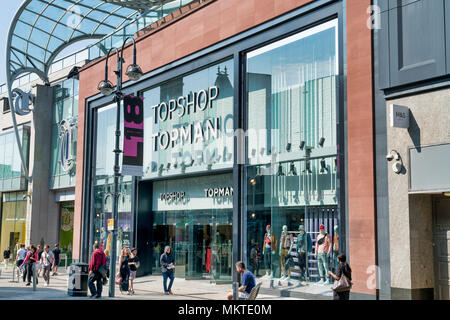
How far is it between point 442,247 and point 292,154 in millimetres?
5770

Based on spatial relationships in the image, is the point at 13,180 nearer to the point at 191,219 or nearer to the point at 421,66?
the point at 191,219

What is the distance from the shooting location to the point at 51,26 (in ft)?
126

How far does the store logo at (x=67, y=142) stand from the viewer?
33.9 meters

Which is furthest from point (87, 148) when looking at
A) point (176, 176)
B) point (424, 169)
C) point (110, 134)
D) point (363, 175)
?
point (424, 169)

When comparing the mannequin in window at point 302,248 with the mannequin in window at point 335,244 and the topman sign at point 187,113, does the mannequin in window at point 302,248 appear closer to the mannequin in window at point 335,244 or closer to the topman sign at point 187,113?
the mannequin in window at point 335,244

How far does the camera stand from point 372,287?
44.6ft

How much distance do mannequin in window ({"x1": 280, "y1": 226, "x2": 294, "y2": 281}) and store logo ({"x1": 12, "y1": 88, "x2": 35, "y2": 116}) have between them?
26.2m

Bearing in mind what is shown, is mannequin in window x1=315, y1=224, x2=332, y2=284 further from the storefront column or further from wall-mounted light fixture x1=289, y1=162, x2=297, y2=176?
the storefront column

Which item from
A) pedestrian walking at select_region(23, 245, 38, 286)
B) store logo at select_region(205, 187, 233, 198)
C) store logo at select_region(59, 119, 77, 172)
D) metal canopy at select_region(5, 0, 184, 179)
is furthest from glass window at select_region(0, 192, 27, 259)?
store logo at select_region(205, 187, 233, 198)

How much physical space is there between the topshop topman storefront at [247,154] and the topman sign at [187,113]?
46 millimetres

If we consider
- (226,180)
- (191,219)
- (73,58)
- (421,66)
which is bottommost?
(191,219)

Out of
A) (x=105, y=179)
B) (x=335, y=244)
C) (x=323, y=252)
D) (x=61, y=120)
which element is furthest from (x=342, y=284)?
(x=61, y=120)

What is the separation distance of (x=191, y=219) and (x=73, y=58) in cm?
2023

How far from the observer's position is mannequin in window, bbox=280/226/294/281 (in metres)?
17.1
